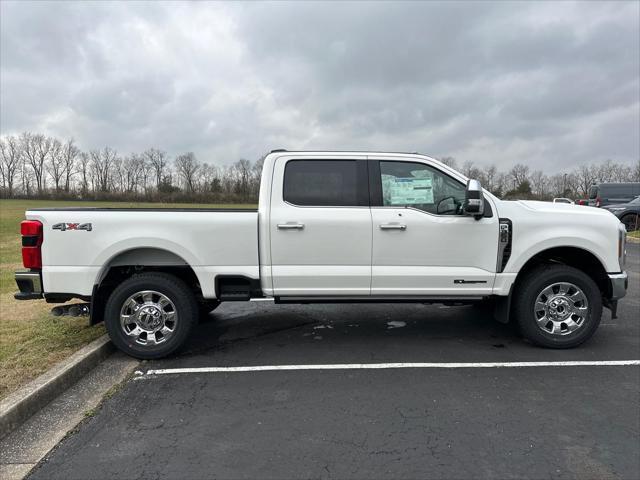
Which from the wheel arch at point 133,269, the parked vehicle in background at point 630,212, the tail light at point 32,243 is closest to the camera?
the tail light at point 32,243

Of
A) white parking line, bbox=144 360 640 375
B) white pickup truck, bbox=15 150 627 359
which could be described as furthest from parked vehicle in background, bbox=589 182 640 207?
white parking line, bbox=144 360 640 375

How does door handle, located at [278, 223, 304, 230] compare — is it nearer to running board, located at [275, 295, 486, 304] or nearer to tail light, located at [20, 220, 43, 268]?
running board, located at [275, 295, 486, 304]

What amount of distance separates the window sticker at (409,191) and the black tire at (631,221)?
686 inches

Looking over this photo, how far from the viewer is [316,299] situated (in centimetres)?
477

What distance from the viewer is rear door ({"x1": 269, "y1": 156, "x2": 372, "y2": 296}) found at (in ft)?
14.8

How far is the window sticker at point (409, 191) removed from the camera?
184 inches

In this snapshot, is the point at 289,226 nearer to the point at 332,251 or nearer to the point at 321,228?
the point at 321,228

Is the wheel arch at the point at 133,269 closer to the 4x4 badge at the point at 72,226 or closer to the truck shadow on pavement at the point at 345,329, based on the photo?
the 4x4 badge at the point at 72,226

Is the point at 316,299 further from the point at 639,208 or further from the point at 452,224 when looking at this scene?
the point at 639,208

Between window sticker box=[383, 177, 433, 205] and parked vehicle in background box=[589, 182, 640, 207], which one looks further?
parked vehicle in background box=[589, 182, 640, 207]

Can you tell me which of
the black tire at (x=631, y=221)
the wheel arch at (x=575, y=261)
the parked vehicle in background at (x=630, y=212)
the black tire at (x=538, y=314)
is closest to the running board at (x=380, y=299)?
the black tire at (x=538, y=314)

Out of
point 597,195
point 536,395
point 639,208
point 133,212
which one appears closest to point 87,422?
point 133,212

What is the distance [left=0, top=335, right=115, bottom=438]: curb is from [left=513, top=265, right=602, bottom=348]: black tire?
173 inches

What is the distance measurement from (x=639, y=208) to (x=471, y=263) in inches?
694
